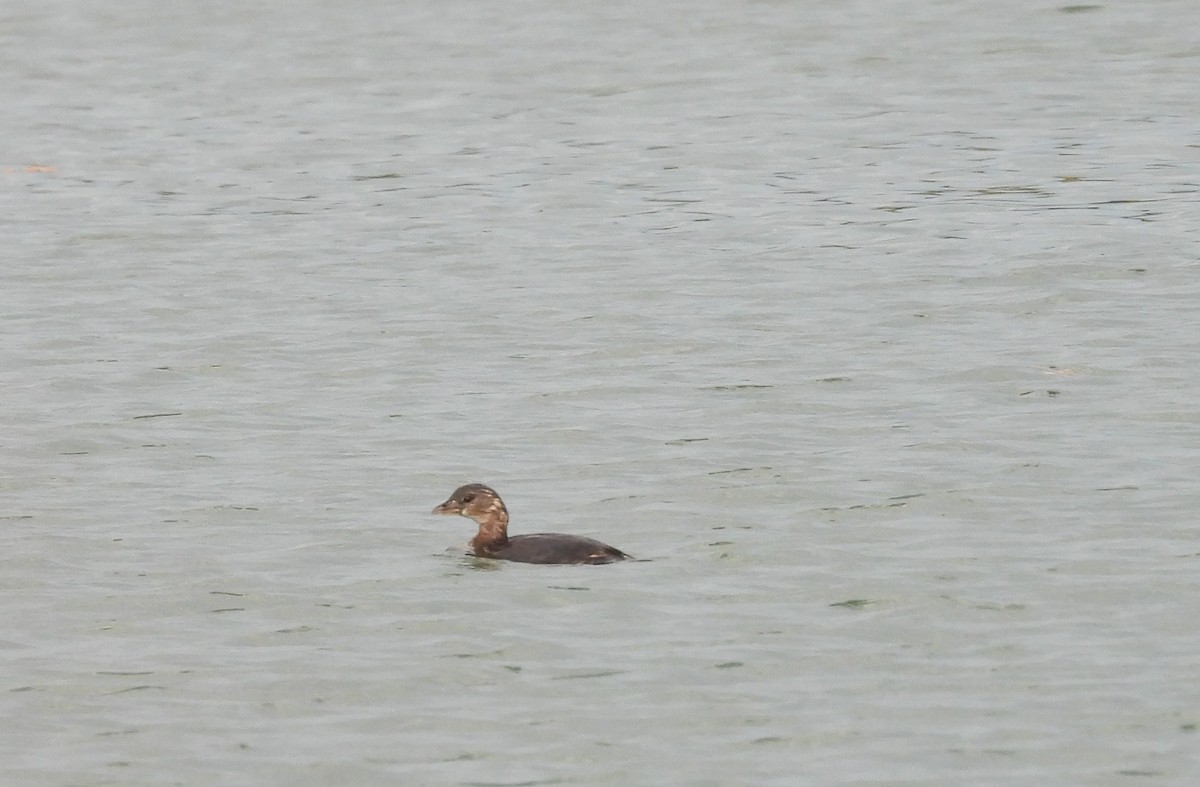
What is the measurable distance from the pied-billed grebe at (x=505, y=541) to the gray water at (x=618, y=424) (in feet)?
0.30

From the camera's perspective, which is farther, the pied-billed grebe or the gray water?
the pied-billed grebe

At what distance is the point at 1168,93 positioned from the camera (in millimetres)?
26797

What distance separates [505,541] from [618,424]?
2724 millimetres

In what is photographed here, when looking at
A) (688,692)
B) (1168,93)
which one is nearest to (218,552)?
(688,692)

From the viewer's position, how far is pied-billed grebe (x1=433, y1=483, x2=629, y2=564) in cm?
1152

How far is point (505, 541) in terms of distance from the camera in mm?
11961

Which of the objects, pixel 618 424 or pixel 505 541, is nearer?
pixel 505 541

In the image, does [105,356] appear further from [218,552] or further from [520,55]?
[520,55]

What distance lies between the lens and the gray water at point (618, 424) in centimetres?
959

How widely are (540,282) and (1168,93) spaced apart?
10.5 meters

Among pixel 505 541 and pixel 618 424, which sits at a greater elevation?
pixel 505 541

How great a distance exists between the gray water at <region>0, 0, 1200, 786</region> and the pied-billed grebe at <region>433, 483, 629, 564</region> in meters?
0.09

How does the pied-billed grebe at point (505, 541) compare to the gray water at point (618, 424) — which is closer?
the gray water at point (618, 424)

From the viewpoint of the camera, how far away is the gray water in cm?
959
